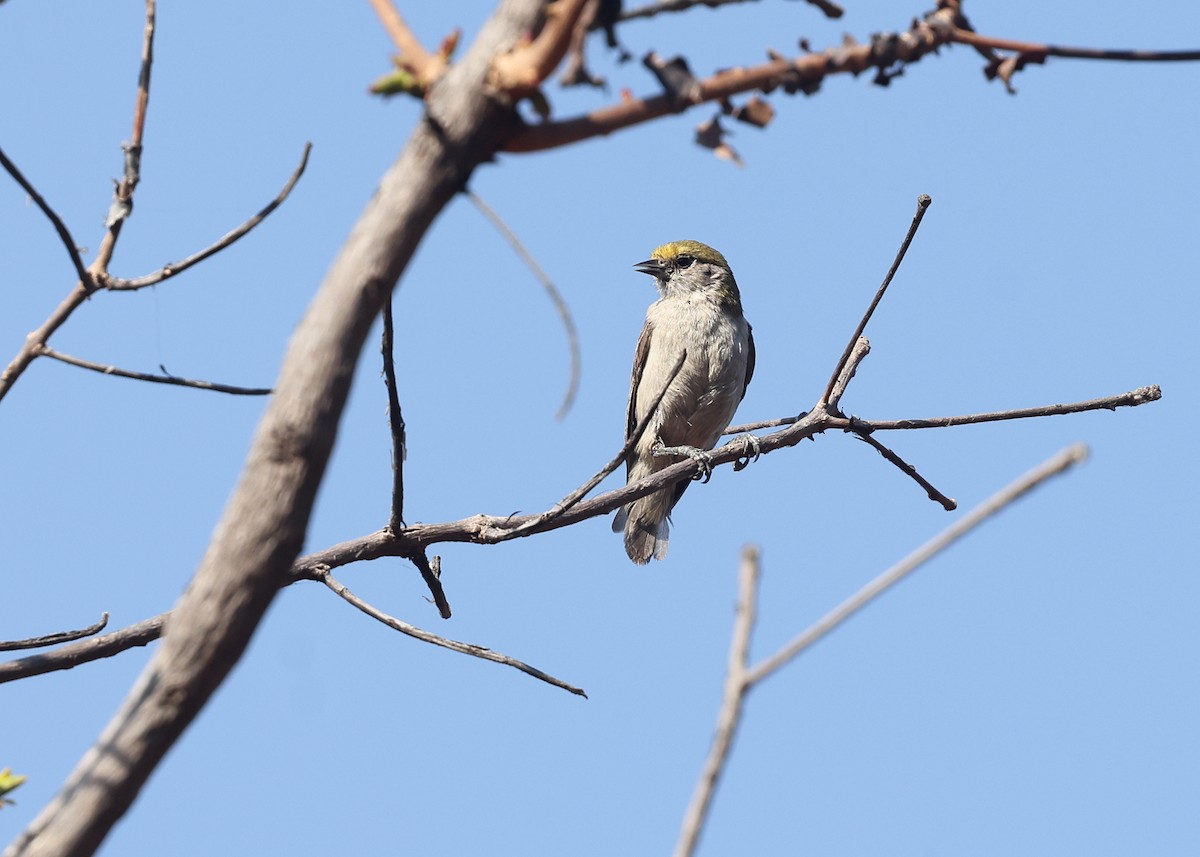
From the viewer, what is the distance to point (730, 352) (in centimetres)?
935

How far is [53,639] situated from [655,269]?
24.6ft

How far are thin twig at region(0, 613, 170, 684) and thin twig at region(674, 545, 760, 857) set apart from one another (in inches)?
95.5

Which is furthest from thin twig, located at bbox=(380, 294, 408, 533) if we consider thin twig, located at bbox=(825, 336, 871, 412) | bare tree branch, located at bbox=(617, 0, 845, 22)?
thin twig, located at bbox=(825, 336, 871, 412)

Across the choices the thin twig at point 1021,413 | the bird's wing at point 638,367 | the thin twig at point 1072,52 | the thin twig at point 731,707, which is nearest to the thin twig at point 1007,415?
the thin twig at point 1021,413

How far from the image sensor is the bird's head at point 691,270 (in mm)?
10047

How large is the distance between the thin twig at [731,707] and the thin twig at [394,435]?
79.3 inches

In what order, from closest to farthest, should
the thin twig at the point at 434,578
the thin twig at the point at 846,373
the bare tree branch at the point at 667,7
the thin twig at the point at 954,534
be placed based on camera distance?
the thin twig at the point at 954,534, the bare tree branch at the point at 667,7, the thin twig at the point at 434,578, the thin twig at the point at 846,373

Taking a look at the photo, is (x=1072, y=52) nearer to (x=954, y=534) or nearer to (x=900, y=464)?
(x=954, y=534)

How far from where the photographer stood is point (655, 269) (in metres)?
10.4

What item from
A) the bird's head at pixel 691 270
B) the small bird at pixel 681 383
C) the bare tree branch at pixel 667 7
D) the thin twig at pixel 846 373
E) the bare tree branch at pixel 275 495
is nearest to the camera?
the bare tree branch at pixel 275 495

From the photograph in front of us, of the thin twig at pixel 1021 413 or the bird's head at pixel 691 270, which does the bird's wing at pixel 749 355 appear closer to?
the bird's head at pixel 691 270

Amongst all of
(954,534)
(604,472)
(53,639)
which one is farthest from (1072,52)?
(53,639)

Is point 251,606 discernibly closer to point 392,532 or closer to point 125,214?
point 125,214

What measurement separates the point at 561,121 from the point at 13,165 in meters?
1.52
